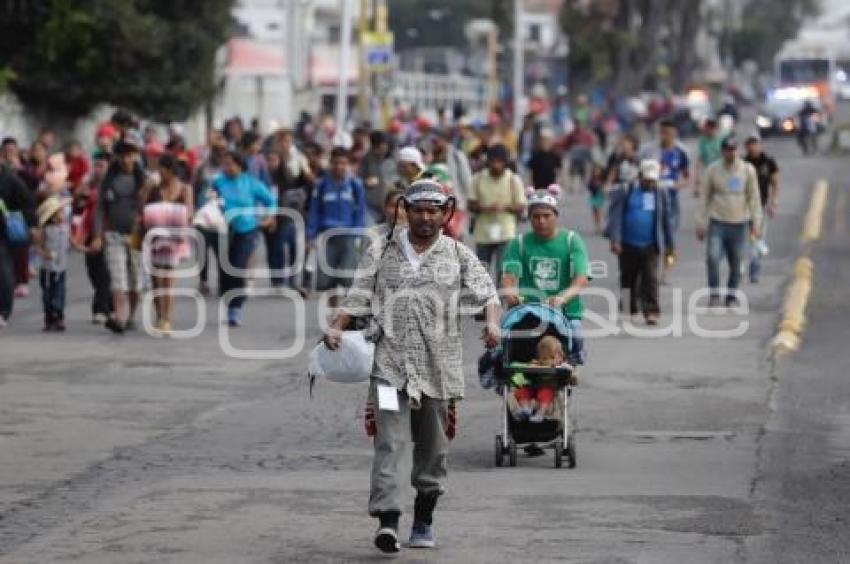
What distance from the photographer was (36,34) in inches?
1502

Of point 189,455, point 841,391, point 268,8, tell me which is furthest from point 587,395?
point 268,8

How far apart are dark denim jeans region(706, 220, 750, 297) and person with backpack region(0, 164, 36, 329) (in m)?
6.58

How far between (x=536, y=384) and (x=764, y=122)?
207 feet

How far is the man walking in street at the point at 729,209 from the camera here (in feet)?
79.2

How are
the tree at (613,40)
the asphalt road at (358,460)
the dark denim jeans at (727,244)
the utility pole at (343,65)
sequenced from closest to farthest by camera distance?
the asphalt road at (358,460) < the dark denim jeans at (727,244) < the utility pole at (343,65) < the tree at (613,40)

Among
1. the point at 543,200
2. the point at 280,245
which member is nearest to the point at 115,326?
the point at 280,245

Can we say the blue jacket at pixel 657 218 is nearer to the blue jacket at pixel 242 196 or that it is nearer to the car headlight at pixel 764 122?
the blue jacket at pixel 242 196

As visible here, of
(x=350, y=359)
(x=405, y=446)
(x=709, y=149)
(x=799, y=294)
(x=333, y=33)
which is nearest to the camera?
(x=405, y=446)

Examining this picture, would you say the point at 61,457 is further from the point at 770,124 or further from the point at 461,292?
the point at 770,124

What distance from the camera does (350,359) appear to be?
37.6 feet

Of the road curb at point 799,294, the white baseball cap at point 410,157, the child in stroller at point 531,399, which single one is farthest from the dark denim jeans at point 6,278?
the child in stroller at point 531,399

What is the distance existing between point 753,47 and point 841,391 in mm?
138057

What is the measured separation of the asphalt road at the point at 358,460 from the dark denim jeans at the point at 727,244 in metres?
1.45

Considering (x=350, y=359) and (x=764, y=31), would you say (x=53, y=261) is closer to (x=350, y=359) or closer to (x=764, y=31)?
(x=350, y=359)
